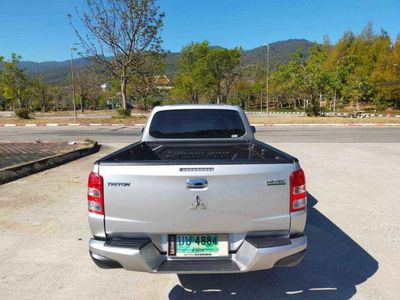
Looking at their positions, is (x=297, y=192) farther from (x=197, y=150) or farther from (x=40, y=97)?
(x=40, y=97)

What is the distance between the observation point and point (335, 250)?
422 centimetres

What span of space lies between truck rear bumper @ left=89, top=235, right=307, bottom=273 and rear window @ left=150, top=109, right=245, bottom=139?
2.39 m

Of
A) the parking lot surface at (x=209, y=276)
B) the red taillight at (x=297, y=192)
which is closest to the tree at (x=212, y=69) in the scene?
the parking lot surface at (x=209, y=276)

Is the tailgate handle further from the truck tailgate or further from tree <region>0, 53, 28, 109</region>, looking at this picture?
tree <region>0, 53, 28, 109</region>

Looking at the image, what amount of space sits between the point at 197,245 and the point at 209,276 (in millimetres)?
931

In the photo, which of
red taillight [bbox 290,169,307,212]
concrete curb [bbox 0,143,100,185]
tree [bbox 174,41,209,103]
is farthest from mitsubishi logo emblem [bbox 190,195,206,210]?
tree [bbox 174,41,209,103]

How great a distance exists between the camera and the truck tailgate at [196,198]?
106 inches

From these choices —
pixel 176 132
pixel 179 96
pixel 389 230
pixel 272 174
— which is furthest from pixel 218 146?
pixel 179 96

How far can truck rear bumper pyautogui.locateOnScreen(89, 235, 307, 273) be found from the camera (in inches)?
106

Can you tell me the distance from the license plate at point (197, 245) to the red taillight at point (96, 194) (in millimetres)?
632

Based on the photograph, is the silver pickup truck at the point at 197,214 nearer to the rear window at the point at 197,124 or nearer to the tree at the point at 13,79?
the rear window at the point at 197,124

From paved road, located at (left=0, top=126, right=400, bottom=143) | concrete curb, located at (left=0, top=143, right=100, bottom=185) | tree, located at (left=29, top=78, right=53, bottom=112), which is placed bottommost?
paved road, located at (left=0, top=126, right=400, bottom=143)

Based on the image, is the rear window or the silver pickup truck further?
the rear window

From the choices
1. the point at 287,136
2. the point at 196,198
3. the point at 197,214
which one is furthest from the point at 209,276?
the point at 287,136
